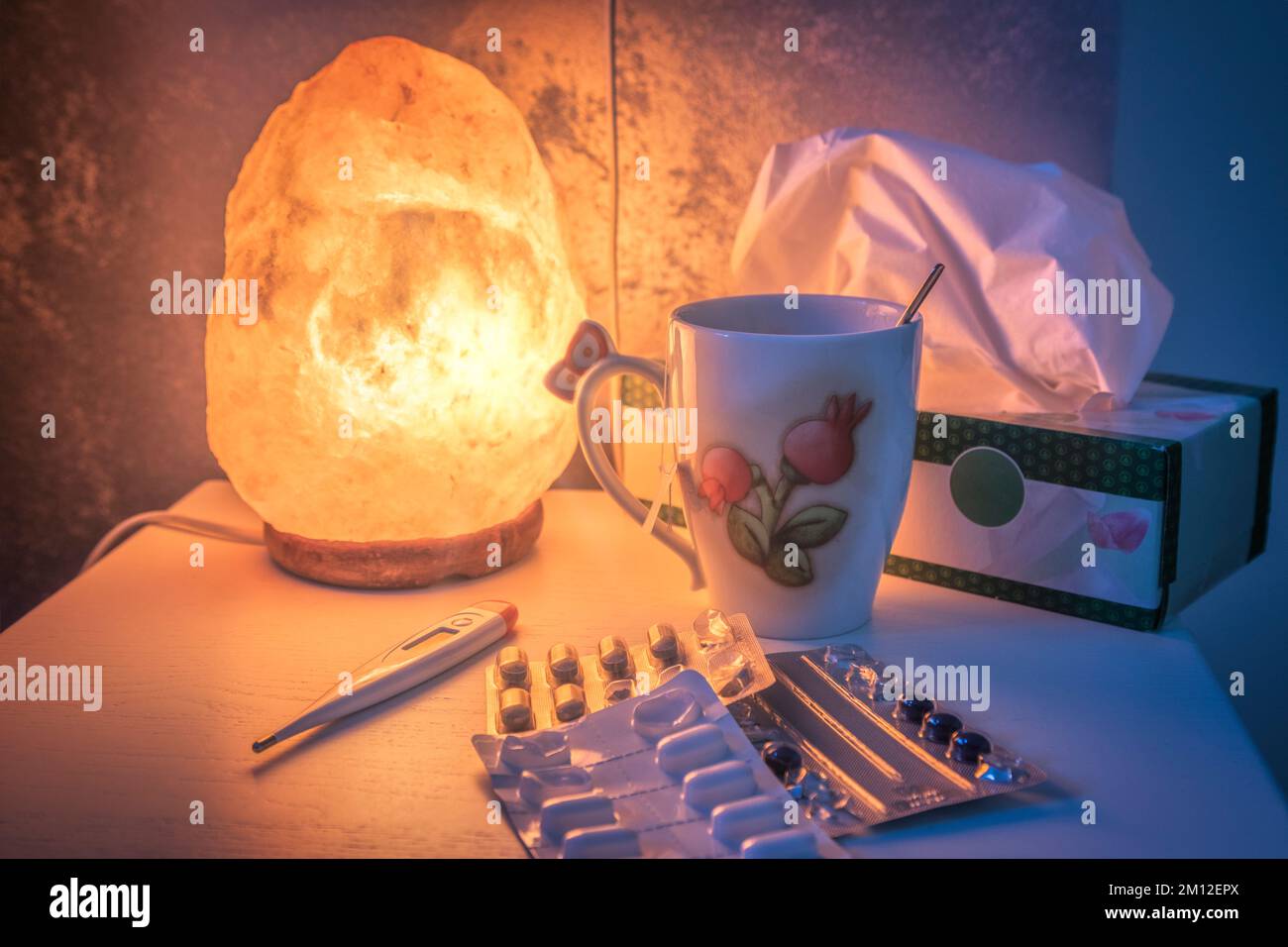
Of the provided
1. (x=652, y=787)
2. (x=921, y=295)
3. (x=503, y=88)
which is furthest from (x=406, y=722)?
(x=503, y=88)

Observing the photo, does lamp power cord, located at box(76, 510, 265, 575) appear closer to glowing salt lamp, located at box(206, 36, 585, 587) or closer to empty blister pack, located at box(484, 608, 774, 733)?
glowing salt lamp, located at box(206, 36, 585, 587)

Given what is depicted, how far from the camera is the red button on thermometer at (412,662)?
1.71ft

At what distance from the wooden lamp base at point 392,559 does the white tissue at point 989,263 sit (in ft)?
0.94

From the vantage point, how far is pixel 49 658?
1.97 feet

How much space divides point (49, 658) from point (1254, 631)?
0.82m

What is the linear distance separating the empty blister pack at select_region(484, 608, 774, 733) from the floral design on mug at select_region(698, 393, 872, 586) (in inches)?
1.5

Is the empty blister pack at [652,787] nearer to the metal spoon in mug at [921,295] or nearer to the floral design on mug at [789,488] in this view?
the floral design on mug at [789,488]

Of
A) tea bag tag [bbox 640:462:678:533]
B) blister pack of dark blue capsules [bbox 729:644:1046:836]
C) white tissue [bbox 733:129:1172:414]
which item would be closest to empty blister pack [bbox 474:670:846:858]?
blister pack of dark blue capsules [bbox 729:644:1046:836]

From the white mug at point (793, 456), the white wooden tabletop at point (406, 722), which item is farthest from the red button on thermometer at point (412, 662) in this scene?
the white mug at point (793, 456)

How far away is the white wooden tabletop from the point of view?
441mm

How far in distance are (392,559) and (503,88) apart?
371 millimetres

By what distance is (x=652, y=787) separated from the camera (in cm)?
46
